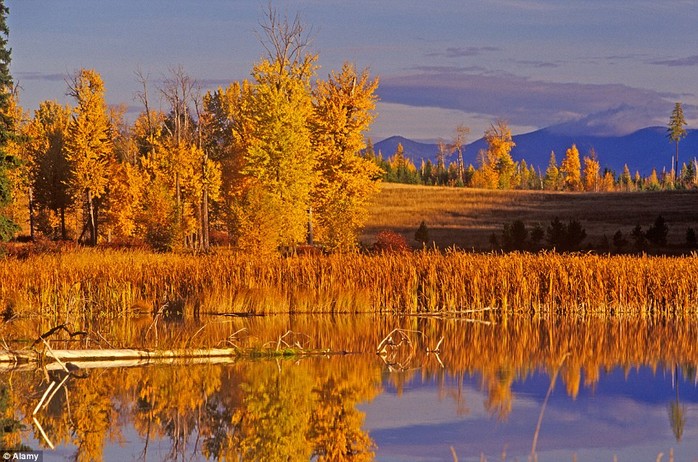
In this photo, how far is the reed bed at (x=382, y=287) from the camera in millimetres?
24984

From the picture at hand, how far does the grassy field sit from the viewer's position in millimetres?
73375

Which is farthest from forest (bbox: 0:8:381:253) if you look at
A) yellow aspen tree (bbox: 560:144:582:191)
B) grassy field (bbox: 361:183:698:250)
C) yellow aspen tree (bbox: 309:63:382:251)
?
yellow aspen tree (bbox: 560:144:582:191)

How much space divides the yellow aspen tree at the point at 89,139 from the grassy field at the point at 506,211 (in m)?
20.1

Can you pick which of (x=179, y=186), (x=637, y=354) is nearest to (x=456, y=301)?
(x=637, y=354)

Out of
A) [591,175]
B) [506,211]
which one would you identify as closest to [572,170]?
[591,175]

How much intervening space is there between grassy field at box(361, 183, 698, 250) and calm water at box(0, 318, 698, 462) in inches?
1840

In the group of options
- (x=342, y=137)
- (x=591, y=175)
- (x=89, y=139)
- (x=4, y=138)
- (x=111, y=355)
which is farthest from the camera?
(x=591, y=175)

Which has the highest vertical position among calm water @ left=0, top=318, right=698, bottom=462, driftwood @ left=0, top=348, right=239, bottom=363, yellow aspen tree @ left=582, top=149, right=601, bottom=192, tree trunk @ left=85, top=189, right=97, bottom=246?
yellow aspen tree @ left=582, top=149, right=601, bottom=192

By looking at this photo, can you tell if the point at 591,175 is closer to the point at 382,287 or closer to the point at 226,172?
the point at 226,172

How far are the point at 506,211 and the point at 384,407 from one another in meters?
75.6

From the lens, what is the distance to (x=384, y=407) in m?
13.2

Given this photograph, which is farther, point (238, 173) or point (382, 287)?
point (238, 173)

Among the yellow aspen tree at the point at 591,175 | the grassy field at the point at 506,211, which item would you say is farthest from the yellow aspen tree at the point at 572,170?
the grassy field at the point at 506,211

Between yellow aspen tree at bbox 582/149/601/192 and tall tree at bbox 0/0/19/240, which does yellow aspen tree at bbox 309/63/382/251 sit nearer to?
tall tree at bbox 0/0/19/240
